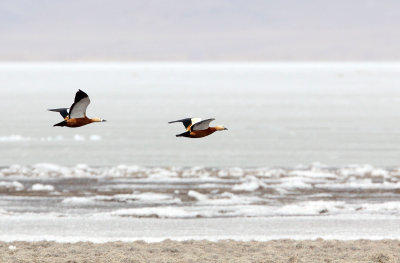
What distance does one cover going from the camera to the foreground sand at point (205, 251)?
17359mm

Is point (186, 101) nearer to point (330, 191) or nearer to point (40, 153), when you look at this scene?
point (40, 153)

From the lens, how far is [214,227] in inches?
910

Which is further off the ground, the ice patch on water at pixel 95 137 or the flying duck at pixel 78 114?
the ice patch on water at pixel 95 137

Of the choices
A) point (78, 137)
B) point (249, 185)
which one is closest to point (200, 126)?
point (249, 185)

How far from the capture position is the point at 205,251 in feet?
60.9

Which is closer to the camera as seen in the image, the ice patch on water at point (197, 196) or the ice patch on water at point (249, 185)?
the ice patch on water at point (197, 196)

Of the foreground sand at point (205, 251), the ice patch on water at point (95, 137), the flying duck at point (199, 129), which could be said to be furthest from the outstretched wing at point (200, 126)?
the ice patch on water at point (95, 137)

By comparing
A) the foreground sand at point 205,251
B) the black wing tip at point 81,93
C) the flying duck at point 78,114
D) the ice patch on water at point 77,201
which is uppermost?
the black wing tip at point 81,93

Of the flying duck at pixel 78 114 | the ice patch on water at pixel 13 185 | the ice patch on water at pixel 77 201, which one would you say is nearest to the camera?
the flying duck at pixel 78 114

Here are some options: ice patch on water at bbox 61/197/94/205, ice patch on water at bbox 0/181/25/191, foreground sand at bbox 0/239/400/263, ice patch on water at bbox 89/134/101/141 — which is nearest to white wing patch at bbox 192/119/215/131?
foreground sand at bbox 0/239/400/263

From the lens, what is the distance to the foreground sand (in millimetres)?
17359

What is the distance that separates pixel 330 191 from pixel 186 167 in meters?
7.40

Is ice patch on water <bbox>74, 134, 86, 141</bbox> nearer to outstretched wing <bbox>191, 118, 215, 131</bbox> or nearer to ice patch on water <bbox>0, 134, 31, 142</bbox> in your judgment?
ice patch on water <bbox>0, 134, 31, 142</bbox>

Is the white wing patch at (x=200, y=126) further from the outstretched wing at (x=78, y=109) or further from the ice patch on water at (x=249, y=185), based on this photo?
the ice patch on water at (x=249, y=185)
